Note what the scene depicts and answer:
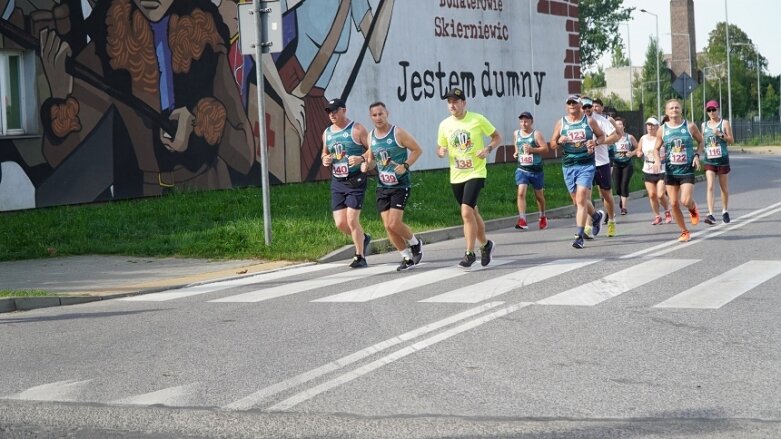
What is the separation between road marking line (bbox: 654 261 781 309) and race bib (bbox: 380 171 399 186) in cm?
370

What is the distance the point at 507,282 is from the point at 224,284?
3131 millimetres

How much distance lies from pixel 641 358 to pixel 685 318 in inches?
65.1

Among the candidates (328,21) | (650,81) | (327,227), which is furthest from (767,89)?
(327,227)

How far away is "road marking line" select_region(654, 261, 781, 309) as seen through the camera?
32.1 feet

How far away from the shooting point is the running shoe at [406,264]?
A: 13.5 meters

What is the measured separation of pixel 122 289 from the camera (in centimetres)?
1231

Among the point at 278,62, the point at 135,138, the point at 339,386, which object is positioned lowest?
the point at 339,386

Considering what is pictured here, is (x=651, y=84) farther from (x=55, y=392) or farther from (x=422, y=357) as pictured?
(x=55, y=392)


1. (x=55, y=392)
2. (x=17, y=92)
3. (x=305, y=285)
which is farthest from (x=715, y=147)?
(x=55, y=392)

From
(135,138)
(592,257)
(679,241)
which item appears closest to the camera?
(592,257)

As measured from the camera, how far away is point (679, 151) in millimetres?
16141

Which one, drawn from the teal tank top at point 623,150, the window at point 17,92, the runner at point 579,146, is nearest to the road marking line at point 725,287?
the runner at point 579,146

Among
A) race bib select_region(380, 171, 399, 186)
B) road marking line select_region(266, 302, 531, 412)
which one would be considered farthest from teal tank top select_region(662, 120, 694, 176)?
road marking line select_region(266, 302, 531, 412)

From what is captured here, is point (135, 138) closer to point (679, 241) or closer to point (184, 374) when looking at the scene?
point (679, 241)
